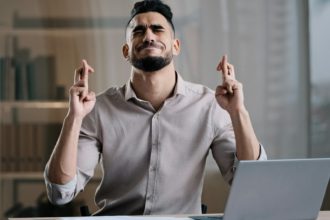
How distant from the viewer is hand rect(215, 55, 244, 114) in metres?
1.83

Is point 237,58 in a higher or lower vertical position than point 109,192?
higher

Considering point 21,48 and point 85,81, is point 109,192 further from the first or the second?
point 21,48

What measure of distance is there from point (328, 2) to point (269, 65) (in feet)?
1.69

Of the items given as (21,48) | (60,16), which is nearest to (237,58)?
(60,16)

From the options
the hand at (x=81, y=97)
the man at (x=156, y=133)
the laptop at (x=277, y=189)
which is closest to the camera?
the laptop at (x=277, y=189)

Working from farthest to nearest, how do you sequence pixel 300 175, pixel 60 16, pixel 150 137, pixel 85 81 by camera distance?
pixel 60 16 → pixel 150 137 → pixel 85 81 → pixel 300 175

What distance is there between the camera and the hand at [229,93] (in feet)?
6.01

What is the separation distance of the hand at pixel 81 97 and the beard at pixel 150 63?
8.7 inches

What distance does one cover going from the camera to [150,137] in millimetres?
1944

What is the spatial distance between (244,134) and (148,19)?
546 millimetres

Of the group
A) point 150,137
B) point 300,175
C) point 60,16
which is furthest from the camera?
point 60,16

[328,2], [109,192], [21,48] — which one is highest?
[328,2]

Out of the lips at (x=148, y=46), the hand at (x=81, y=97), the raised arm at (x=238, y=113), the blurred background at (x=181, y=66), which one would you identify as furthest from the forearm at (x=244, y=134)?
the blurred background at (x=181, y=66)

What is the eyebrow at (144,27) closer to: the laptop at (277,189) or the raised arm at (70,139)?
the raised arm at (70,139)
